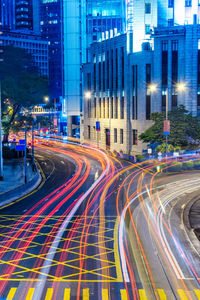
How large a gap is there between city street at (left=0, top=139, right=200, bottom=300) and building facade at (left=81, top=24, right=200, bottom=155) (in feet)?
111

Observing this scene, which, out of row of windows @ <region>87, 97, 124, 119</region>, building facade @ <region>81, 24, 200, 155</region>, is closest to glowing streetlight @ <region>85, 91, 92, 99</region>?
building facade @ <region>81, 24, 200, 155</region>

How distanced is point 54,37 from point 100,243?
591ft

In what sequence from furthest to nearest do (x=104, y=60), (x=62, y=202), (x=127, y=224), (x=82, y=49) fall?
(x=82, y=49)
(x=104, y=60)
(x=62, y=202)
(x=127, y=224)

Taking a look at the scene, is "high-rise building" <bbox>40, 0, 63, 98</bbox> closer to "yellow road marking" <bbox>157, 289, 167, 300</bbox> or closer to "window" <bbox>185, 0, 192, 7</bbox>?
"window" <bbox>185, 0, 192, 7</bbox>

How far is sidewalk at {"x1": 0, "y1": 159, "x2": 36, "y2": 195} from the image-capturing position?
46500mm

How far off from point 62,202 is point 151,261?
16.9 meters

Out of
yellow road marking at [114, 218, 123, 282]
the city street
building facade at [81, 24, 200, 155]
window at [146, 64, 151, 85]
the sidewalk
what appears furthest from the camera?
A: window at [146, 64, 151, 85]

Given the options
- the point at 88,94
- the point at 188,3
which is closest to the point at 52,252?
the point at 188,3

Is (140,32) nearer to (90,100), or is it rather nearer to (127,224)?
(90,100)

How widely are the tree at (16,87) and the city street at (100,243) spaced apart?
88.8 ft

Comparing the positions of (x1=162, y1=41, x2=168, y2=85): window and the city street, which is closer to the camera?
the city street

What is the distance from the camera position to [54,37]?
195250 millimetres

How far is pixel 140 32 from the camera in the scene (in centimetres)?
8838

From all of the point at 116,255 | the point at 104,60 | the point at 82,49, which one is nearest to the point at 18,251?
the point at 116,255
